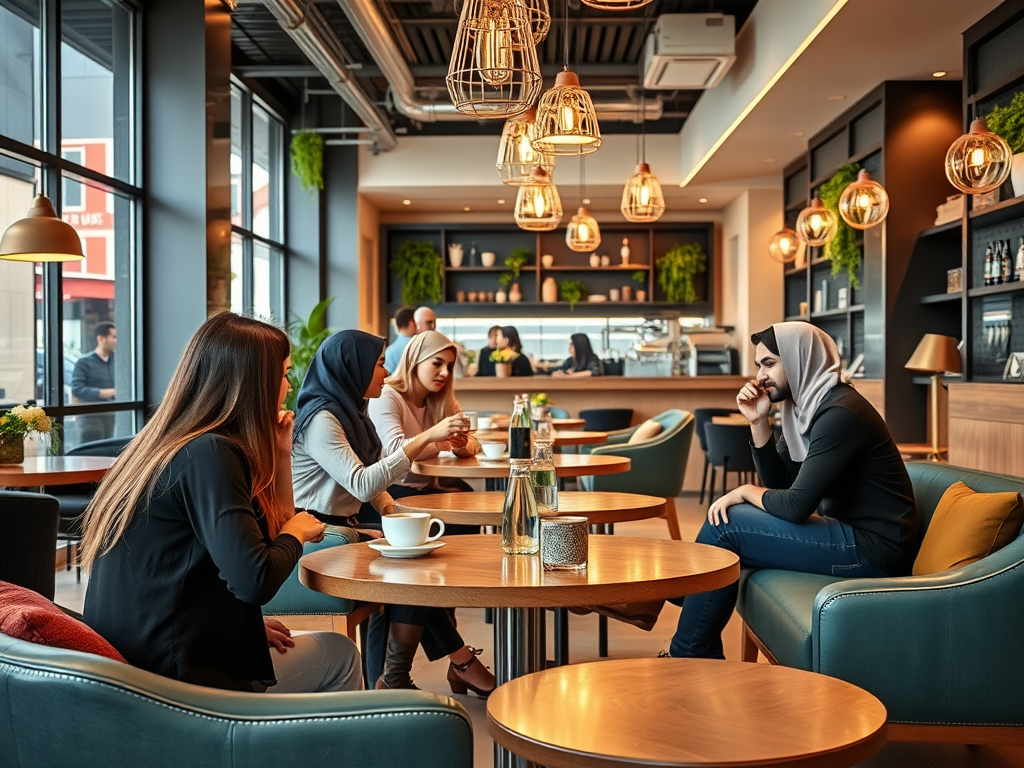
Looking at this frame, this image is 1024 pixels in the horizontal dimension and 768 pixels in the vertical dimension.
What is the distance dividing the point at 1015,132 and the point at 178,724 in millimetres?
5107

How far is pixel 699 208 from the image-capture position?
12.6m

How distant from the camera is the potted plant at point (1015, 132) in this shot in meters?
5.11

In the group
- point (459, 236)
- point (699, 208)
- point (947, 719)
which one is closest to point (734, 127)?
point (699, 208)

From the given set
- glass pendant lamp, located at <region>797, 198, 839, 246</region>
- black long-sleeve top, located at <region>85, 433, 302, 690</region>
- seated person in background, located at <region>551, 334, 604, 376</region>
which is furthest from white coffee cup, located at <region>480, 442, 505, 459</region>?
seated person in background, located at <region>551, 334, 604, 376</region>

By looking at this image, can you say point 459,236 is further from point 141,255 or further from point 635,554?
point 635,554

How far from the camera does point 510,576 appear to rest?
2.00 m

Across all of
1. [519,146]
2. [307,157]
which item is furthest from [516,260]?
[519,146]

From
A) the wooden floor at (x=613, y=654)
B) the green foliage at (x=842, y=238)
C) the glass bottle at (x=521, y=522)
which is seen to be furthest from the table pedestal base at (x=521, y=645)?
the green foliage at (x=842, y=238)

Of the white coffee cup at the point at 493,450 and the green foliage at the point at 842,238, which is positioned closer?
the white coffee cup at the point at 493,450

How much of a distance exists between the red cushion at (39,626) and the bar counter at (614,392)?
7.63 m

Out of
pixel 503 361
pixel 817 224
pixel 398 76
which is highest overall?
pixel 398 76

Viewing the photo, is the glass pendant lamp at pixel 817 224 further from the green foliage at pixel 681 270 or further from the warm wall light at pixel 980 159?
the green foliage at pixel 681 270

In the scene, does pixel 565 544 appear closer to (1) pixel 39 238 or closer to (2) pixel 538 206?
(1) pixel 39 238

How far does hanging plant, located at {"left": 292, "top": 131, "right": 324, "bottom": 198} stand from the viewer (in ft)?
35.3
